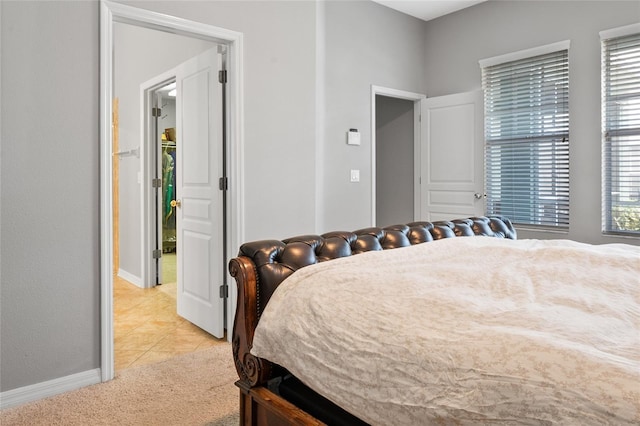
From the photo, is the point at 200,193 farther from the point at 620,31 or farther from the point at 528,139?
the point at 620,31

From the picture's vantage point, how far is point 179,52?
13.0 ft

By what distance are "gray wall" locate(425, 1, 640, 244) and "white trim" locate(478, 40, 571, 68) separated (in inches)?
2.3

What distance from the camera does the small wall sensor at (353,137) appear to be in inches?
167

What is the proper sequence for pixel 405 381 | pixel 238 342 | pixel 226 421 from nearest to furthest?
pixel 405 381
pixel 238 342
pixel 226 421

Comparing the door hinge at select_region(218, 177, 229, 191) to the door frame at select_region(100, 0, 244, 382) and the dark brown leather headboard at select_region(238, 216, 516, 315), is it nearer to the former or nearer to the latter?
the door frame at select_region(100, 0, 244, 382)

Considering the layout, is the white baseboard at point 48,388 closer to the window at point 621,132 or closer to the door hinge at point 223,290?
the door hinge at point 223,290

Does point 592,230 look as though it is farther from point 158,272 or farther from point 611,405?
point 158,272

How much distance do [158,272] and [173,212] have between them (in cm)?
280

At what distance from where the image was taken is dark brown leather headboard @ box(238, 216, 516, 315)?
1562mm

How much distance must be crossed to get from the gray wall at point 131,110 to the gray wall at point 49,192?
1.94 m

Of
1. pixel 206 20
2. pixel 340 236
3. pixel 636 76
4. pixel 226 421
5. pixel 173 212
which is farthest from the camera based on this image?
pixel 173 212

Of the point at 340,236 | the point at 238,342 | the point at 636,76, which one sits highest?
the point at 636,76

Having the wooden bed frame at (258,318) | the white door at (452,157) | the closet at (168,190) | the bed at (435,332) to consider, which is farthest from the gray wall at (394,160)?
the wooden bed frame at (258,318)

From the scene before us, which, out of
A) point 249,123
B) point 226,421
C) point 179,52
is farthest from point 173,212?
point 226,421
